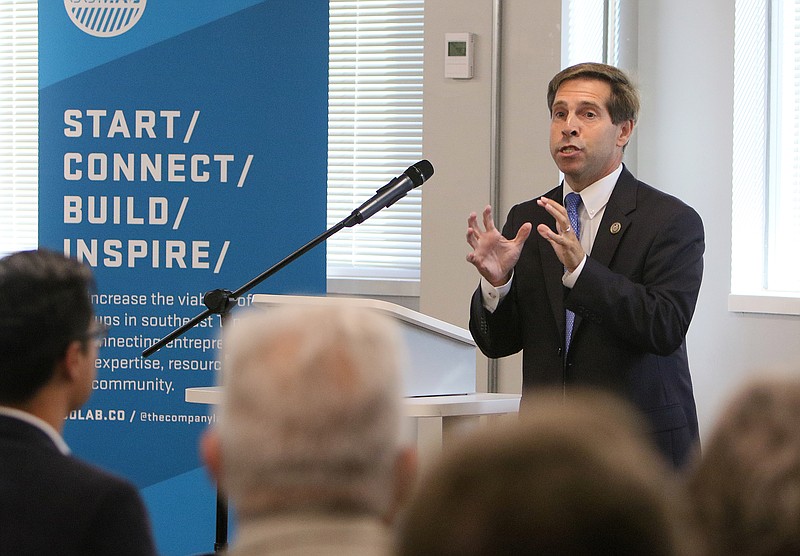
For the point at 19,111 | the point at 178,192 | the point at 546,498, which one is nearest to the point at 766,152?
the point at 178,192

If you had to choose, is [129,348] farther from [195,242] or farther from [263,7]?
[263,7]

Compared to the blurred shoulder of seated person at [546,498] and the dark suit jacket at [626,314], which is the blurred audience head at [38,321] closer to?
the blurred shoulder of seated person at [546,498]

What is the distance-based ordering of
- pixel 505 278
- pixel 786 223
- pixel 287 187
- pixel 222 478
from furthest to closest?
pixel 786 223
pixel 287 187
pixel 505 278
pixel 222 478

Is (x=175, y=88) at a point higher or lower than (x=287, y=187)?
higher

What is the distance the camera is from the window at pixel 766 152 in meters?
4.76

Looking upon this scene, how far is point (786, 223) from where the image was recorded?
479 cm

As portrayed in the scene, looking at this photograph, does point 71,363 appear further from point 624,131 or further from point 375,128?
point 375,128

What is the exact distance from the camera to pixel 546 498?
68 cm

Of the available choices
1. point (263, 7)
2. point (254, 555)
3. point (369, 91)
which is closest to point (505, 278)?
point (263, 7)

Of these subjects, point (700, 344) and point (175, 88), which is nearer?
point (175, 88)

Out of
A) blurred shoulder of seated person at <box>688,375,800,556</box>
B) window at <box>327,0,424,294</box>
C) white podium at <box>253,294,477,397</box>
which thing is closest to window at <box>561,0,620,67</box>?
window at <box>327,0,424,294</box>

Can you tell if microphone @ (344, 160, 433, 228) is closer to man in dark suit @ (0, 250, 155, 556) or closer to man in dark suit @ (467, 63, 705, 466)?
man in dark suit @ (467, 63, 705, 466)

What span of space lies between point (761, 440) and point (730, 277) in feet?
13.5

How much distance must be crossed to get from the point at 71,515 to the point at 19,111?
5.04 m
